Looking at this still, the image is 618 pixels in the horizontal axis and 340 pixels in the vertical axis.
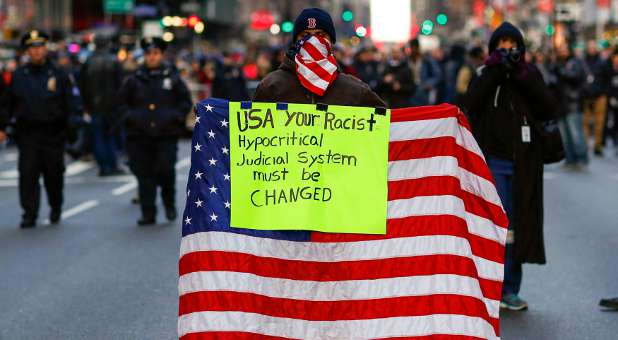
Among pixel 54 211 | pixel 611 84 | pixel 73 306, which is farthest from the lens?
pixel 611 84

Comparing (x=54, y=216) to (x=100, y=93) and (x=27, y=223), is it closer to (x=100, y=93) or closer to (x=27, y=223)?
(x=27, y=223)

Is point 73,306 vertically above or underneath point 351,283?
underneath

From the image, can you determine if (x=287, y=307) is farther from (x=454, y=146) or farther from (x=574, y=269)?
(x=574, y=269)

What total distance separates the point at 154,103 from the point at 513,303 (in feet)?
19.3

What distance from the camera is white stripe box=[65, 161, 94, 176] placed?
67.5 ft

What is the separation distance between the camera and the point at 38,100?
1340 cm

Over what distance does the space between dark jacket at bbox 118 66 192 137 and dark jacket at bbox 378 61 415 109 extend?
21.9 ft

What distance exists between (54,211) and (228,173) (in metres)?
7.91

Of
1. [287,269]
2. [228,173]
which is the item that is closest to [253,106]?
[228,173]

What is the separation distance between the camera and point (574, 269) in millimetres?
10391

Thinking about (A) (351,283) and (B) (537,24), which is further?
(B) (537,24)

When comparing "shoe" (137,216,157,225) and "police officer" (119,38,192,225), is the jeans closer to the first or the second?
"police officer" (119,38,192,225)

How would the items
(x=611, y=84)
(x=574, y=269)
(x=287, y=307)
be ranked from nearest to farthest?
(x=287, y=307) < (x=574, y=269) < (x=611, y=84)

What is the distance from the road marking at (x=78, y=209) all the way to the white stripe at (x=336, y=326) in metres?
8.25
